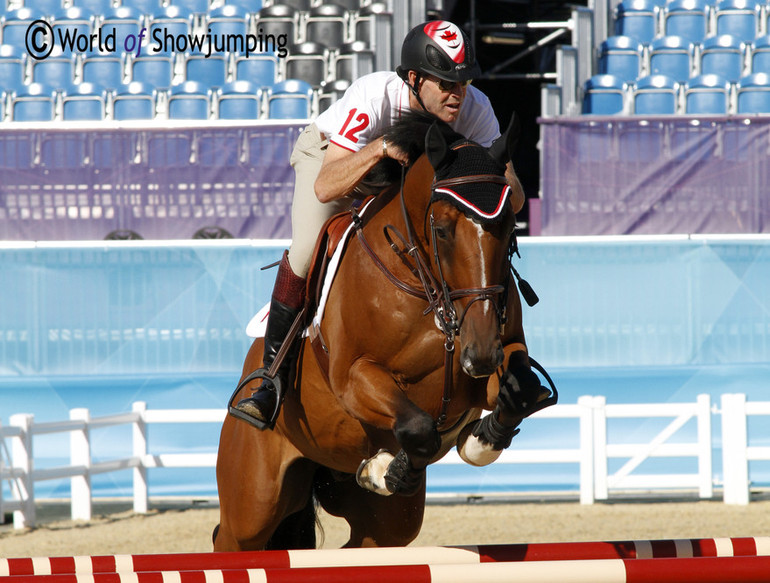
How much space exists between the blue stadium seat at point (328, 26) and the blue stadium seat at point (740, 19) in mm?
4745

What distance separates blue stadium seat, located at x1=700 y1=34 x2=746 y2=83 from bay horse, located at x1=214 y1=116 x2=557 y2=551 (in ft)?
32.4

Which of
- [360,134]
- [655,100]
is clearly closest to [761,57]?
[655,100]

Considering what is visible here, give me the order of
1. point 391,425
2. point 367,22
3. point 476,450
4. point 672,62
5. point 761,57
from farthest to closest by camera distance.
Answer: point 367,22
point 672,62
point 761,57
point 476,450
point 391,425

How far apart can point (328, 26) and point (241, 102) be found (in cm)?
210

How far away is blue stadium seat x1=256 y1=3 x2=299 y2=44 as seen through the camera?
13289 millimetres

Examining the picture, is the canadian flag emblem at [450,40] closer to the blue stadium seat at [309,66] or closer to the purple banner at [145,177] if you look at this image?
the purple banner at [145,177]

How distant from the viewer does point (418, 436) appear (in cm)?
328

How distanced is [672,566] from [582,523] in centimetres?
494

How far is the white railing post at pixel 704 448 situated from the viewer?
8.27 m

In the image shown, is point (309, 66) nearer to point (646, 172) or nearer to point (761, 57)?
point (646, 172)

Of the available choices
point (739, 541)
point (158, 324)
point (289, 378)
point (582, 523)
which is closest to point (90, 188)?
point (158, 324)

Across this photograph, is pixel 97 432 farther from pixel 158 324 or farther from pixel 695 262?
pixel 695 262

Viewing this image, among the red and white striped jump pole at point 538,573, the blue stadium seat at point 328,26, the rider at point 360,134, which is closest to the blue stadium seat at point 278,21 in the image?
the blue stadium seat at point 328,26

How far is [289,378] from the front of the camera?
412 centimetres
